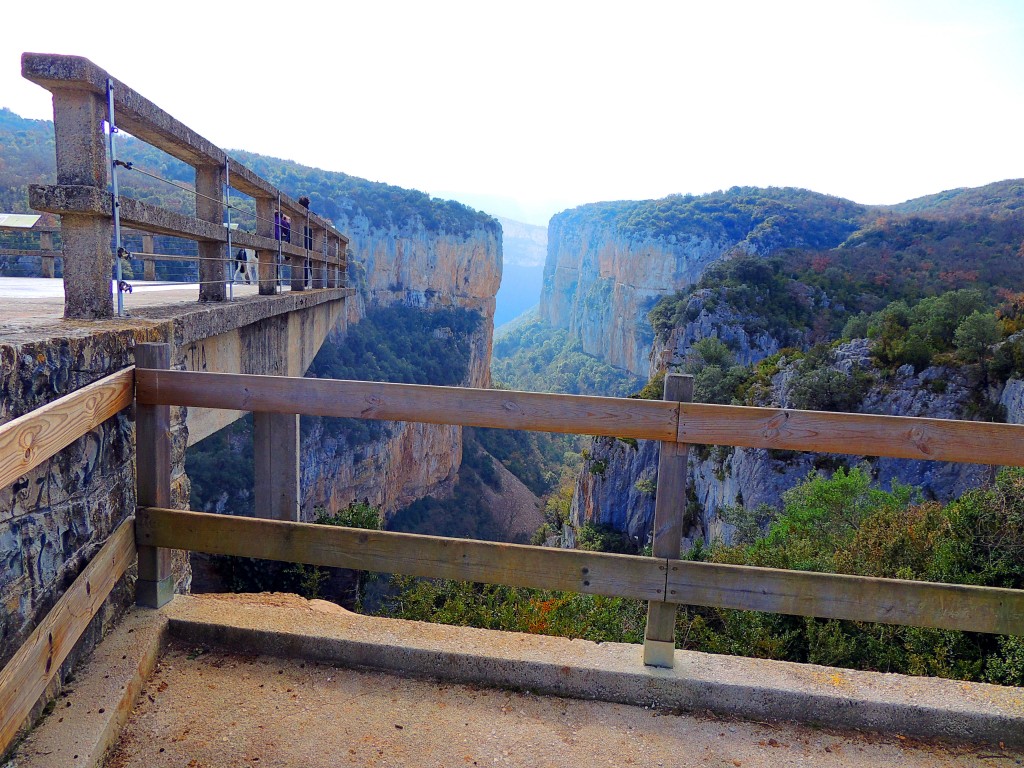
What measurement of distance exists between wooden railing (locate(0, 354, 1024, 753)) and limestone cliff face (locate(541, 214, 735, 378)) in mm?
67876

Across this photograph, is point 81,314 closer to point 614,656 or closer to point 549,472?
point 614,656

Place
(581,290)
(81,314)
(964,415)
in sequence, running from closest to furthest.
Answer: (81,314) → (964,415) → (581,290)

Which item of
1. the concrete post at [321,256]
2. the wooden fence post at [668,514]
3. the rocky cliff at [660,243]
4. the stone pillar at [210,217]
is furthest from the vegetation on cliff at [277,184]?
the wooden fence post at [668,514]

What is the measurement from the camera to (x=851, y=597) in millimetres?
2461

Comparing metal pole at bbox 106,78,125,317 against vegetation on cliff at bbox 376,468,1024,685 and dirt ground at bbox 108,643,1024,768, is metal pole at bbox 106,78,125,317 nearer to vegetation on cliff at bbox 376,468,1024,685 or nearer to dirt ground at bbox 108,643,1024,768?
dirt ground at bbox 108,643,1024,768

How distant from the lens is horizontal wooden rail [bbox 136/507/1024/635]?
2.44 meters

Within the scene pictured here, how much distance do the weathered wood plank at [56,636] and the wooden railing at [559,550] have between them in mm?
10

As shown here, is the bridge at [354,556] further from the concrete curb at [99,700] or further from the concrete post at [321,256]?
the concrete post at [321,256]

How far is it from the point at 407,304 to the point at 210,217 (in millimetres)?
53349

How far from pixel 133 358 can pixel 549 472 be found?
50760 mm

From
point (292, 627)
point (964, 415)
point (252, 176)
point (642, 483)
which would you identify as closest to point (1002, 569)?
point (292, 627)

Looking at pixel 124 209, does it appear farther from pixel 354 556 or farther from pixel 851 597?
pixel 851 597

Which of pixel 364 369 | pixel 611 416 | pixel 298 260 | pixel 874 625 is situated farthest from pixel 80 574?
pixel 364 369

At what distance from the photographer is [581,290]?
10131 cm
